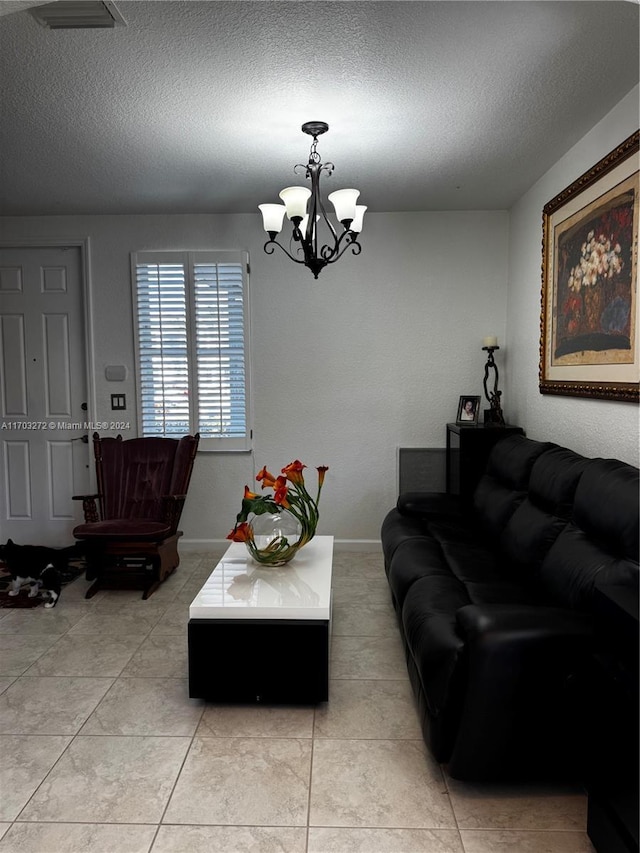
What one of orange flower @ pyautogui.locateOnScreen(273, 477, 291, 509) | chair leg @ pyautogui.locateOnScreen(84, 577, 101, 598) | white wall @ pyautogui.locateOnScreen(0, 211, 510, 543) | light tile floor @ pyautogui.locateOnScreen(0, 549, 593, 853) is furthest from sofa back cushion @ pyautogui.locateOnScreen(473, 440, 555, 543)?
chair leg @ pyautogui.locateOnScreen(84, 577, 101, 598)

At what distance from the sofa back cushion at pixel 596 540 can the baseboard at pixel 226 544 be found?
2.25 metres

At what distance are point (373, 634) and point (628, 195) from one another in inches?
95.1

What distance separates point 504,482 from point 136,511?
252 centimetres

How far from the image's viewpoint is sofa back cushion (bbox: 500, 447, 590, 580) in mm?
2609

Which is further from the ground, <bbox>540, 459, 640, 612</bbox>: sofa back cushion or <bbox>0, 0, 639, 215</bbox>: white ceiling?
<bbox>0, 0, 639, 215</bbox>: white ceiling

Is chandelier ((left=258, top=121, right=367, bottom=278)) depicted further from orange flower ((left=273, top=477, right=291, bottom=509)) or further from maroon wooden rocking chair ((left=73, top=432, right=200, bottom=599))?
maroon wooden rocking chair ((left=73, top=432, right=200, bottom=599))

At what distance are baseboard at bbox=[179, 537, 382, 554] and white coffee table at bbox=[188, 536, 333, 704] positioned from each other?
2.18 metres

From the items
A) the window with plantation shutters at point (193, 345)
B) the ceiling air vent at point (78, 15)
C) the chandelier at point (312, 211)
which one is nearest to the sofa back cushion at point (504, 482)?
the chandelier at point (312, 211)

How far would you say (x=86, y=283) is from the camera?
15.0 ft

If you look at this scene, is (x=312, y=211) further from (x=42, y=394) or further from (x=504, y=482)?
(x=42, y=394)

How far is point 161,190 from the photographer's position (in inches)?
155

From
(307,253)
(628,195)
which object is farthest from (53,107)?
(628,195)

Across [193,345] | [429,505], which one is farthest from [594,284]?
[193,345]

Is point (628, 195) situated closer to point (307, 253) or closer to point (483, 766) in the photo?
point (307, 253)
